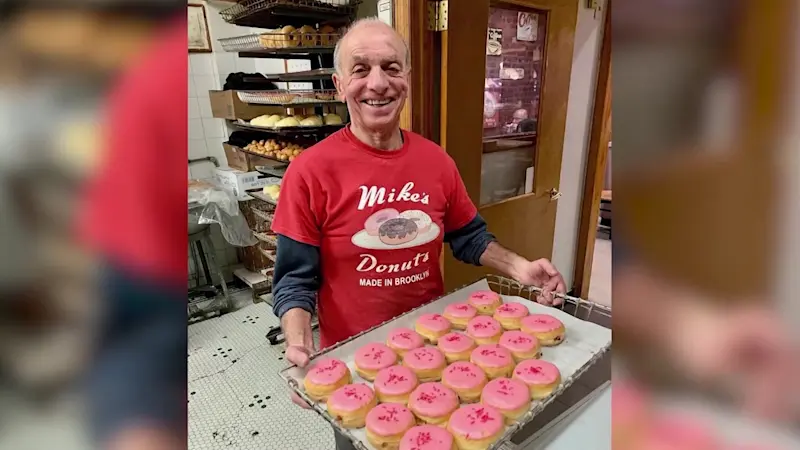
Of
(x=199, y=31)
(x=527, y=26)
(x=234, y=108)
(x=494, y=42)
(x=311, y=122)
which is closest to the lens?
(x=494, y=42)

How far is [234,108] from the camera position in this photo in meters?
2.98

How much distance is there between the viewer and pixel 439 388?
0.92m

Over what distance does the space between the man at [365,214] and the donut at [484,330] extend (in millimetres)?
143

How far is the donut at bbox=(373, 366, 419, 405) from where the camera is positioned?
921 mm

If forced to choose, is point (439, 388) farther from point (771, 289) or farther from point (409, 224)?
point (771, 289)

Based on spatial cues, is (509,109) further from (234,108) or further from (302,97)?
(234,108)

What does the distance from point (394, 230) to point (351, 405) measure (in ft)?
1.43

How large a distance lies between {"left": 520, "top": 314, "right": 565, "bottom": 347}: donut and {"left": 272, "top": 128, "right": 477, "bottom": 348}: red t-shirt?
0.89 ft

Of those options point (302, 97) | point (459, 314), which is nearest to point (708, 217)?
point (459, 314)

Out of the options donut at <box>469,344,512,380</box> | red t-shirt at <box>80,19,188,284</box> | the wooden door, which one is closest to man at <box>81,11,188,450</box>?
red t-shirt at <box>80,19,188,284</box>

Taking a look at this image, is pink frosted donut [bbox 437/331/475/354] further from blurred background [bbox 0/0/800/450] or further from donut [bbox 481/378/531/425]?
blurred background [bbox 0/0/800/450]

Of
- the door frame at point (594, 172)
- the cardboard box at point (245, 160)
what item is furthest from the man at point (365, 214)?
the cardboard box at point (245, 160)

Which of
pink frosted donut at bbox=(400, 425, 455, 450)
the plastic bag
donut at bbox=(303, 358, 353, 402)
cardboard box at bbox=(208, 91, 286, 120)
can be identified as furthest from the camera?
cardboard box at bbox=(208, 91, 286, 120)

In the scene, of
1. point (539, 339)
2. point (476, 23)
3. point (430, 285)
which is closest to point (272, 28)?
point (476, 23)
